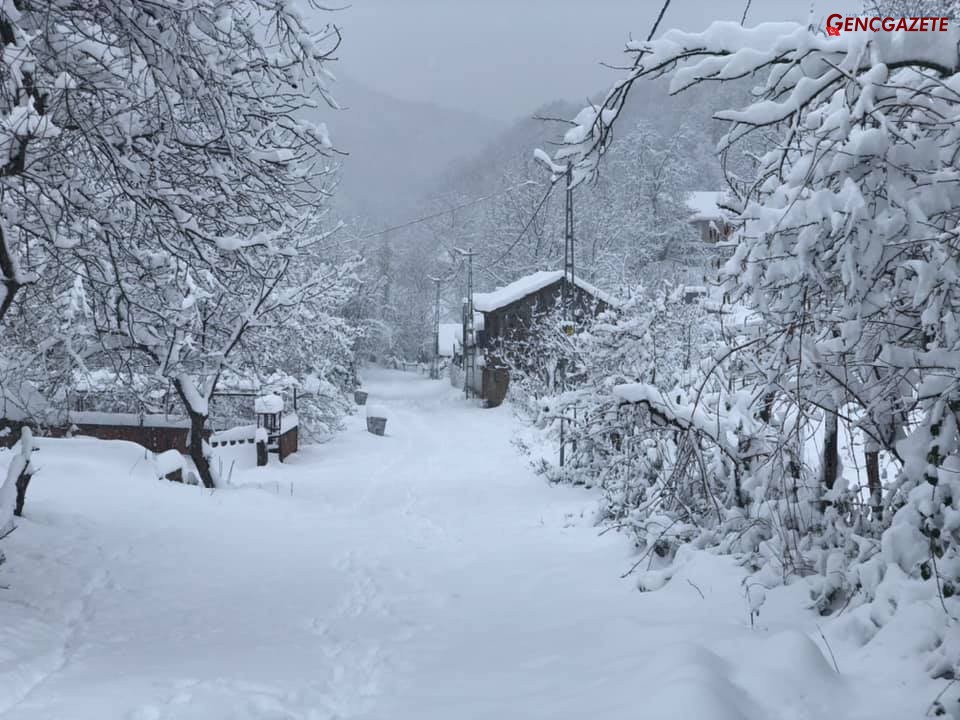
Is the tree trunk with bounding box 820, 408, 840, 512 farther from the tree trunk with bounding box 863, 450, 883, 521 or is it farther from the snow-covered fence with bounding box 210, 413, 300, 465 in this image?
the snow-covered fence with bounding box 210, 413, 300, 465

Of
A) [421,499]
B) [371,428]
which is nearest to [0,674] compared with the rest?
[421,499]

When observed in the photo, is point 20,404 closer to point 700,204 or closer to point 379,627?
point 379,627

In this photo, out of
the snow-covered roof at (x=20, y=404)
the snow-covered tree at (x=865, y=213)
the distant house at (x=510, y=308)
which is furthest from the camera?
the distant house at (x=510, y=308)

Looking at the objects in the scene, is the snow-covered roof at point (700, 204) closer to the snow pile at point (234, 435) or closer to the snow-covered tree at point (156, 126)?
the snow pile at point (234, 435)

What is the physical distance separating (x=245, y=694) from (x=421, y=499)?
9.03 m

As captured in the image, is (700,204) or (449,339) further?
(449,339)

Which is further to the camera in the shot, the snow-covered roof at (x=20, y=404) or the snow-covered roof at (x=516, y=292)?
the snow-covered roof at (x=516, y=292)

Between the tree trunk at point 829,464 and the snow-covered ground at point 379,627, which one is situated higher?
the tree trunk at point 829,464

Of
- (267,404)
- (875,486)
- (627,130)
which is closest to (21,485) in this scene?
(875,486)

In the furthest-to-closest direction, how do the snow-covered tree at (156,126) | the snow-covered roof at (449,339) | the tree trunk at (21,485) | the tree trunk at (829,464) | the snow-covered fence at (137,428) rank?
1. the snow-covered roof at (449,339)
2. the snow-covered fence at (137,428)
3. the tree trunk at (21,485)
4. the tree trunk at (829,464)
5. the snow-covered tree at (156,126)

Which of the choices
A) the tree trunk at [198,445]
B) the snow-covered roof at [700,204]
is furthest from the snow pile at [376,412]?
the snow-covered roof at [700,204]

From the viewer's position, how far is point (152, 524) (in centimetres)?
812

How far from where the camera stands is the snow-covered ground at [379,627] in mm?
3262

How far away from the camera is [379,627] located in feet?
17.2
